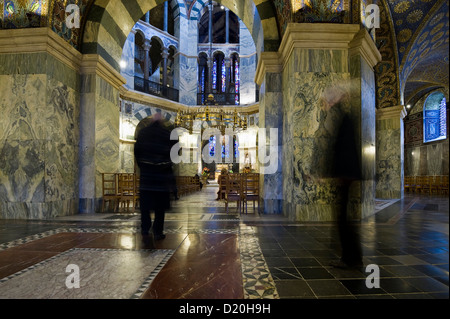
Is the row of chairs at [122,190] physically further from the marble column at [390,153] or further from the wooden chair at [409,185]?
the wooden chair at [409,185]

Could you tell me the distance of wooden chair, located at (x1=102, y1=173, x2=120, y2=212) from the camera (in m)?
6.55

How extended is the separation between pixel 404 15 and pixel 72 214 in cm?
1133

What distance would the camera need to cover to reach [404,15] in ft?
28.9

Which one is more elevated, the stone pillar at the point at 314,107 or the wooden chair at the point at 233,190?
the stone pillar at the point at 314,107

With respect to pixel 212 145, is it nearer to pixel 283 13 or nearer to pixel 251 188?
pixel 251 188

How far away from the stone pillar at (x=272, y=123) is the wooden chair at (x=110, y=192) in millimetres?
3531

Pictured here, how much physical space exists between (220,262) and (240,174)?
163 inches

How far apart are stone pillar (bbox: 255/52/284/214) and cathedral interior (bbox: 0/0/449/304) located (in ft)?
0.09

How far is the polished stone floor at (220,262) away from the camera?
2039 millimetres

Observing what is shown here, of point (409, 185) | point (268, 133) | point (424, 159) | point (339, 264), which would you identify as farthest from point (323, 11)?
point (424, 159)

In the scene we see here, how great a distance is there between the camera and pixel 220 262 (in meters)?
2.78

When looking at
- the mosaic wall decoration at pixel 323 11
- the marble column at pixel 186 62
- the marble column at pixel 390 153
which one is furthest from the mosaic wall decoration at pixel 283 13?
the marble column at pixel 186 62
